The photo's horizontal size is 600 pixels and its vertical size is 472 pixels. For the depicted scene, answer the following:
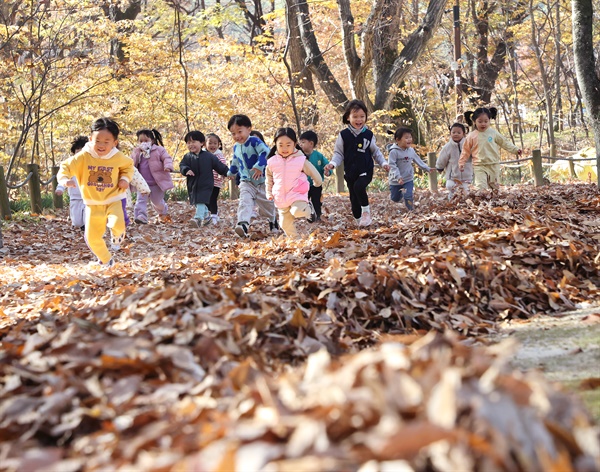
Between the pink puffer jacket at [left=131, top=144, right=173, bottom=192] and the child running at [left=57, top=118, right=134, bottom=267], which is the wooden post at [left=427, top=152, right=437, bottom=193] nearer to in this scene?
the pink puffer jacket at [left=131, top=144, right=173, bottom=192]

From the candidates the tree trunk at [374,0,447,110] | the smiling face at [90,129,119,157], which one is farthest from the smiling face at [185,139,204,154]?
the tree trunk at [374,0,447,110]

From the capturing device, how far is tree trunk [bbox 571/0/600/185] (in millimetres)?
8781

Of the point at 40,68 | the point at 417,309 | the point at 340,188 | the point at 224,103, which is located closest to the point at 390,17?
the point at 340,188

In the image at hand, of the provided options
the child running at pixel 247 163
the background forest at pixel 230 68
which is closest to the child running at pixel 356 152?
the child running at pixel 247 163

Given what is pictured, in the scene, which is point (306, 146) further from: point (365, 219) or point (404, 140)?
point (365, 219)

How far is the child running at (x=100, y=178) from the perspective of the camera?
7.61 m

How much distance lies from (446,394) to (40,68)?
56.5 feet

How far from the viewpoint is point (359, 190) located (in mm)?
9625

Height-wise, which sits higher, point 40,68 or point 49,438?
point 40,68

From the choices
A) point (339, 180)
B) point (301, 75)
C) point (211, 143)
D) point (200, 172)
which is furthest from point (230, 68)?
point (200, 172)

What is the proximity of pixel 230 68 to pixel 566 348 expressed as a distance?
19.5 metres

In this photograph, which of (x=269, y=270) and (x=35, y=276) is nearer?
(x=269, y=270)

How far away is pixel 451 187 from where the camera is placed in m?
12.4

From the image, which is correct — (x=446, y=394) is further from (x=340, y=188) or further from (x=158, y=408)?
(x=340, y=188)
